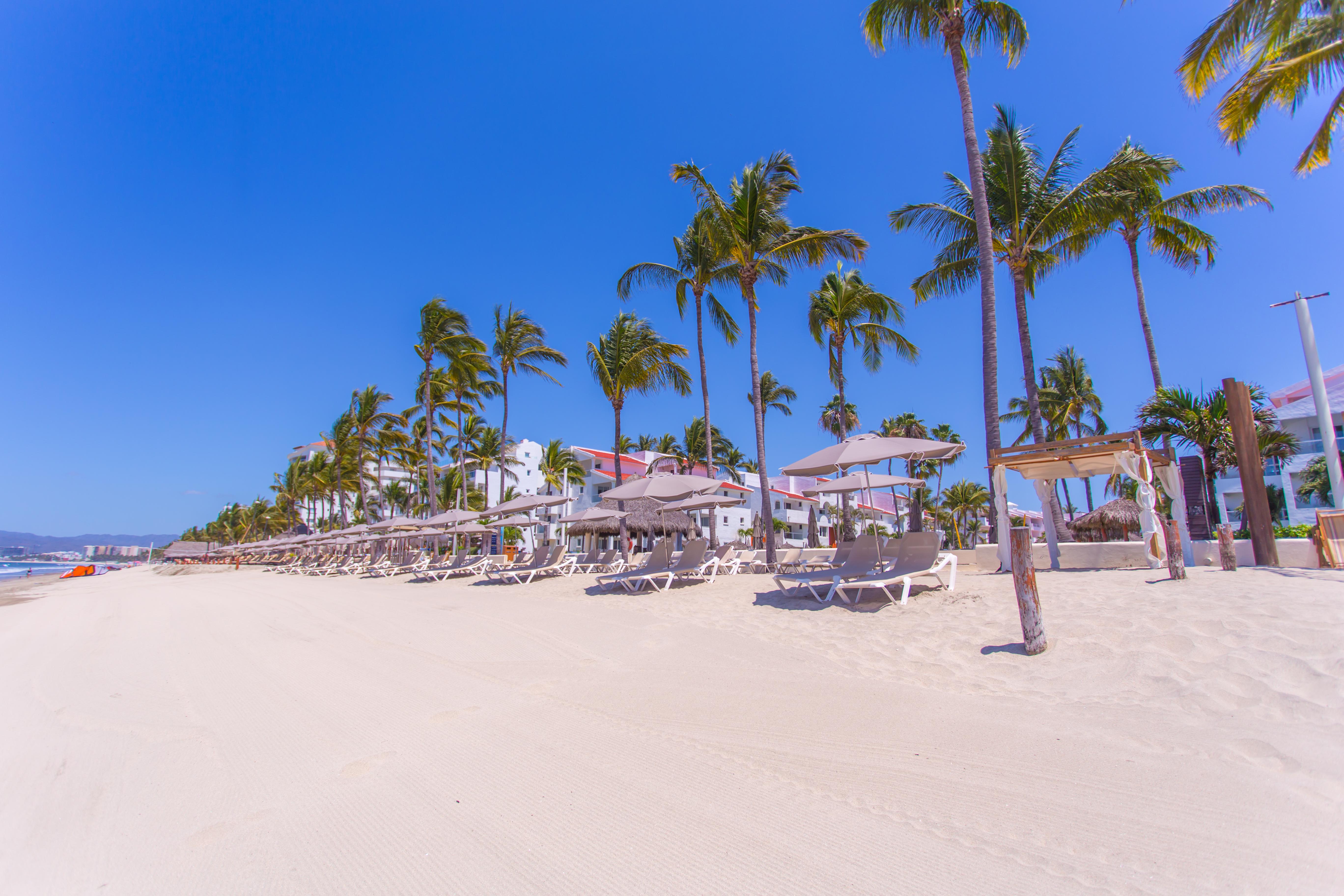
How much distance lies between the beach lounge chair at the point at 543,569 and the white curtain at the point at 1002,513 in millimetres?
10793

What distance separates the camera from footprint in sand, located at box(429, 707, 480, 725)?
418 cm

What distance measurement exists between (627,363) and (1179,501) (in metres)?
16.5

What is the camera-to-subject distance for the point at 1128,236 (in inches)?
709

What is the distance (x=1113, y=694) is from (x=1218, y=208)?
18610mm

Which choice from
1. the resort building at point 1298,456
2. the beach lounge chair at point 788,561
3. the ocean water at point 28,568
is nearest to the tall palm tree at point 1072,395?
the resort building at point 1298,456

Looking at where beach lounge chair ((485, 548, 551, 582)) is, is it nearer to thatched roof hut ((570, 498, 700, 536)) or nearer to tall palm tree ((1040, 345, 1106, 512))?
thatched roof hut ((570, 498, 700, 536))

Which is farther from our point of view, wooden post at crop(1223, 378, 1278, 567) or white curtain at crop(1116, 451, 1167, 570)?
wooden post at crop(1223, 378, 1278, 567)

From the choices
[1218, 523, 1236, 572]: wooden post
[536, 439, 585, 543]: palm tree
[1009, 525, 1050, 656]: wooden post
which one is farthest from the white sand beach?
[536, 439, 585, 543]: palm tree

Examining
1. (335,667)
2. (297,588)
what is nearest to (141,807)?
(335,667)

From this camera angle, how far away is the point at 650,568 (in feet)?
40.7

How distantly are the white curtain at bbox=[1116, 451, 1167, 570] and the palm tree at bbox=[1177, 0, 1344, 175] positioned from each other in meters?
5.72

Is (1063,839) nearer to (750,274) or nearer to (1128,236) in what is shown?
(750,274)

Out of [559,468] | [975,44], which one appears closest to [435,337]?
[559,468]

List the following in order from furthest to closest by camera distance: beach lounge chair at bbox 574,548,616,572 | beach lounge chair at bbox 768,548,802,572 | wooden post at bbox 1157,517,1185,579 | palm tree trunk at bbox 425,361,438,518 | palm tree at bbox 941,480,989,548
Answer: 1. palm tree at bbox 941,480,989,548
2. palm tree trunk at bbox 425,361,438,518
3. beach lounge chair at bbox 574,548,616,572
4. beach lounge chair at bbox 768,548,802,572
5. wooden post at bbox 1157,517,1185,579
